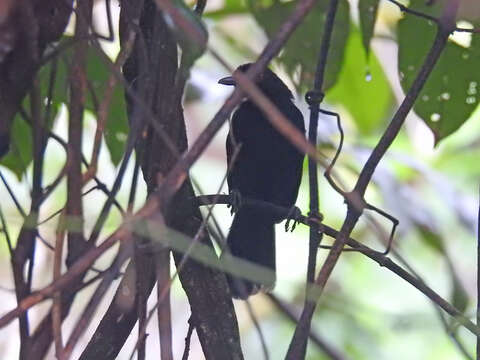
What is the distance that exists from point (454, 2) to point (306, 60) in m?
1.36

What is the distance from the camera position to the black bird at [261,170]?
135 inches

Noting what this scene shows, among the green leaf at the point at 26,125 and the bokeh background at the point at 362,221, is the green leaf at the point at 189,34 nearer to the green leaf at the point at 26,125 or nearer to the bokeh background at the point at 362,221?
the green leaf at the point at 26,125

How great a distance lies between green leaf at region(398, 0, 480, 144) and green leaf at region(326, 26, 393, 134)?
759mm

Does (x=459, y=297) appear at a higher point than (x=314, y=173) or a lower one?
higher

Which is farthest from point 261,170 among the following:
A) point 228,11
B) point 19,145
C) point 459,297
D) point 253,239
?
point 19,145

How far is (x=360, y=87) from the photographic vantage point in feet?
10.7

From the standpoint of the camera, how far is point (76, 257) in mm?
1569

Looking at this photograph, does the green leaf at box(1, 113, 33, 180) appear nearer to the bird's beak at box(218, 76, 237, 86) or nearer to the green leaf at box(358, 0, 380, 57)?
the green leaf at box(358, 0, 380, 57)

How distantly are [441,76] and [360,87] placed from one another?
884 millimetres

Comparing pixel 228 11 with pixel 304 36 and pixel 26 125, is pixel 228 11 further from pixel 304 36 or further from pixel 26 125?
pixel 26 125

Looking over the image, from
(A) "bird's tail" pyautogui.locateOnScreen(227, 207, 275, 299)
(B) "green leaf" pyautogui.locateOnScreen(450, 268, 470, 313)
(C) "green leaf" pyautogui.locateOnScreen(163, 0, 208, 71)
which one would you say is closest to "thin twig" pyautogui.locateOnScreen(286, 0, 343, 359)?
(C) "green leaf" pyautogui.locateOnScreen(163, 0, 208, 71)

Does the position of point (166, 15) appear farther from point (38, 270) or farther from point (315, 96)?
point (38, 270)

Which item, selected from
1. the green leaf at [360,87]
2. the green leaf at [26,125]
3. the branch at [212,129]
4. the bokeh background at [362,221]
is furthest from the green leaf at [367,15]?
the branch at [212,129]

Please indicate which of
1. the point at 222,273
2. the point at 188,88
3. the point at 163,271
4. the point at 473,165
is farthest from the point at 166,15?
the point at 473,165
